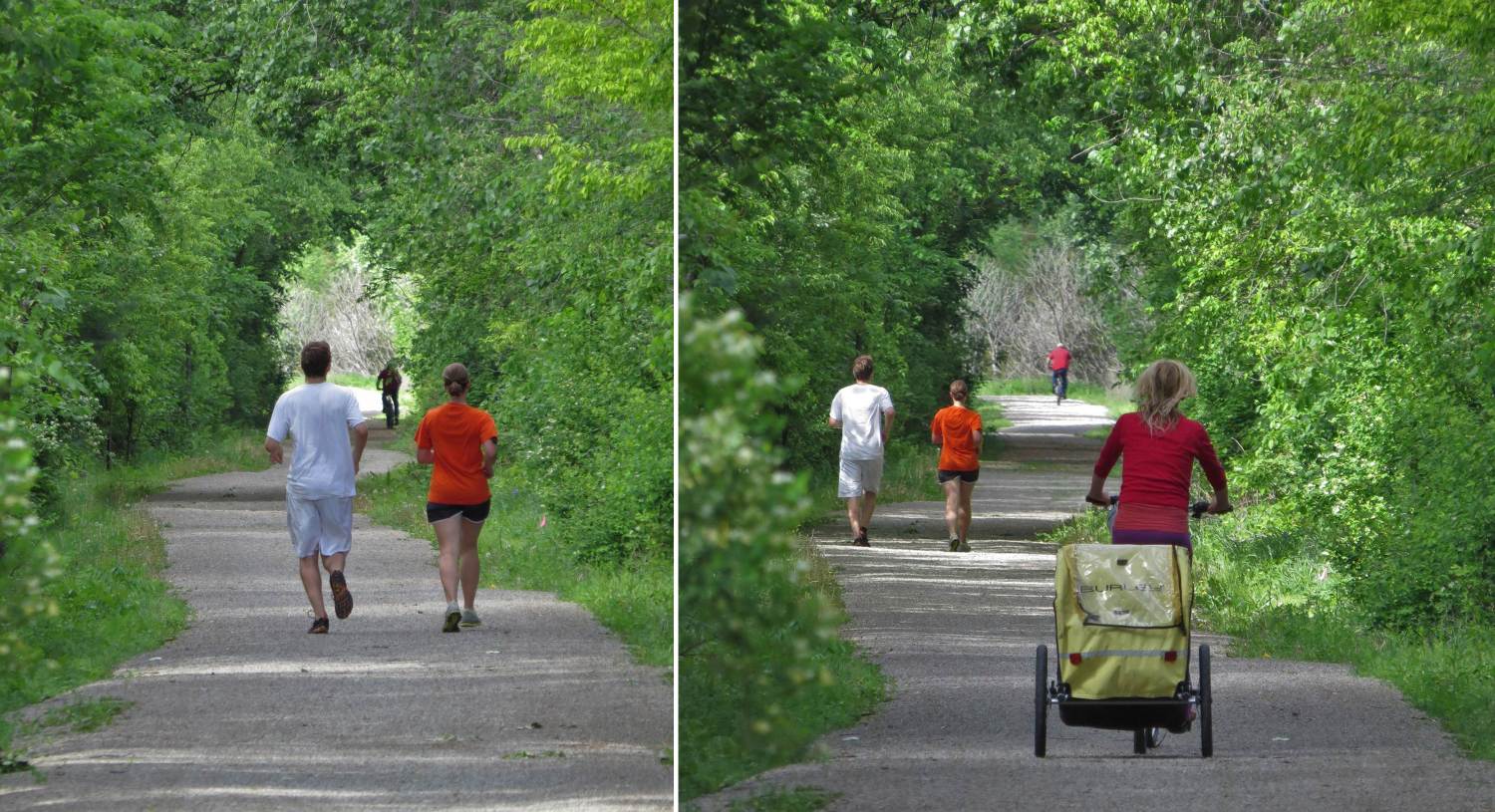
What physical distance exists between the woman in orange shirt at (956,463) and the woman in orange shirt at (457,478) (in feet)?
9.98

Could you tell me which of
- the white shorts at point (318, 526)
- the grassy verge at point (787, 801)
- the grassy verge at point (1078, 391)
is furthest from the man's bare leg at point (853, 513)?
the grassy verge at point (1078, 391)

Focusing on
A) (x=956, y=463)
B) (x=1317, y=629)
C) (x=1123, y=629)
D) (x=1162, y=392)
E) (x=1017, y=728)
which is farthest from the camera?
(x=1317, y=629)

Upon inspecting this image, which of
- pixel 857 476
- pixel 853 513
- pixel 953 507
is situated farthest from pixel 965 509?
pixel 857 476

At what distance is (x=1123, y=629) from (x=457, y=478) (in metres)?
2.26

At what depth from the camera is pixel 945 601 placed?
759cm

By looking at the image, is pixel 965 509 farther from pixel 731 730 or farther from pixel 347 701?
pixel 347 701

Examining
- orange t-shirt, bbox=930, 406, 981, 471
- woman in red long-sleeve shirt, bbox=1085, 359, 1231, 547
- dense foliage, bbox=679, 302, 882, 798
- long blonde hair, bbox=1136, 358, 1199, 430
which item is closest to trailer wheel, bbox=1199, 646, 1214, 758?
woman in red long-sleeve shirt, bbox=1085, 359, 1231, 547

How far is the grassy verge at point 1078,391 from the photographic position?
30.9 feet

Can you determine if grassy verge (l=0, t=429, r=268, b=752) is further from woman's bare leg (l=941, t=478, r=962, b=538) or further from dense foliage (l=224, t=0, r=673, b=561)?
woman's bare leg (l=941, t=478, r=962, b=538)

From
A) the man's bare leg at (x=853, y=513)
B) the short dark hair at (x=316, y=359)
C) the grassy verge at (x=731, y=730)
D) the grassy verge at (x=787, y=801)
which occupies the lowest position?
the grassy verge at (x=787, y=801)

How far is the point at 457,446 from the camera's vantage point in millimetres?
4594

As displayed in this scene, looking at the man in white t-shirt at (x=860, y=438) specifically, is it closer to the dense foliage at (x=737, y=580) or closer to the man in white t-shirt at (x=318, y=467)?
the dense foliage at (x=737, y=580)

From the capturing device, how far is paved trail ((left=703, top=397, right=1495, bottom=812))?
577 cm

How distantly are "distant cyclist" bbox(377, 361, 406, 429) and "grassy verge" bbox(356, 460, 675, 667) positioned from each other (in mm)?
41
